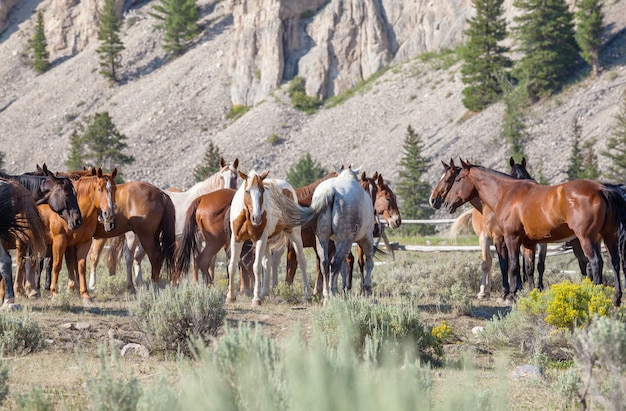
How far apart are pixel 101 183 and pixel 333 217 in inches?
140

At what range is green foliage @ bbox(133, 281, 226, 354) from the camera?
347 inches

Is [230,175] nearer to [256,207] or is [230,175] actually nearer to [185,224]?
[185,224]

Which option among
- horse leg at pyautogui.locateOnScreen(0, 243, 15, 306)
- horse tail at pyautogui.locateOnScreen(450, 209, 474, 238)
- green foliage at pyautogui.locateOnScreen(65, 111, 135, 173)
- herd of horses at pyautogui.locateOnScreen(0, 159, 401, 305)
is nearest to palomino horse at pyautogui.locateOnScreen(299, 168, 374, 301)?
herd of horses at pyautogui.locateOnScreen(0, 159, 401, 305)

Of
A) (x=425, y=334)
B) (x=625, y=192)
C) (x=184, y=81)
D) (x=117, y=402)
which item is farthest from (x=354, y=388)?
(x=184, y=81)

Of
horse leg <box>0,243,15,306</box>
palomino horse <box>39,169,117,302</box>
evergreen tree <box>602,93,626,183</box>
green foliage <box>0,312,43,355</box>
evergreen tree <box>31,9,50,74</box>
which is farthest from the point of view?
evergreen tree <box>31,9,50,74</box>

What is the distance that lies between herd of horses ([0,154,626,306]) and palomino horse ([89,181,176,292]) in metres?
0.02

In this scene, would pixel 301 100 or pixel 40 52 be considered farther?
pixel 40 52

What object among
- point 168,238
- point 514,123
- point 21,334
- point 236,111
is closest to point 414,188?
point 514,123

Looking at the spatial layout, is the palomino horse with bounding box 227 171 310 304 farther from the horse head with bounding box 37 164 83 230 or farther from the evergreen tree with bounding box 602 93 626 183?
the evergreen tree with bounding box 602 93 626 183

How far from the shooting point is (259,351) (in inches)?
195

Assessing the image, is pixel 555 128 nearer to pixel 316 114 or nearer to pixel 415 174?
pixel 415 174

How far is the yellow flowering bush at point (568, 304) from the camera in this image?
9.41m

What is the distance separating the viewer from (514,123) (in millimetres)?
42594

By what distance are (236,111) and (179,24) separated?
1459cm
